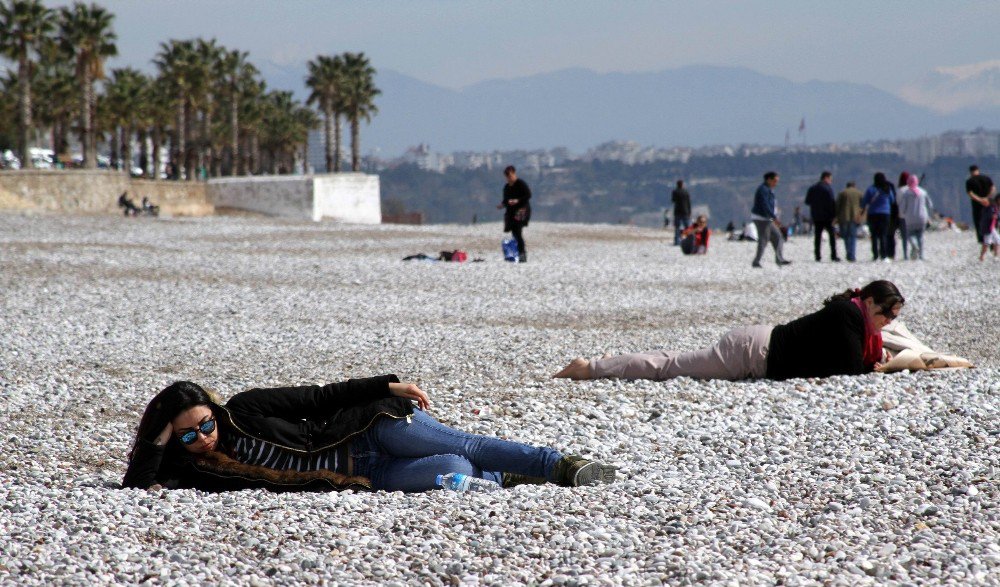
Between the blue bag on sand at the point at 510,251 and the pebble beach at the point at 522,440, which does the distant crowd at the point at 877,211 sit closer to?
the pebble beach at the point at 522,440

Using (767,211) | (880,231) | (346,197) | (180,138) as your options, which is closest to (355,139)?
(180,138)

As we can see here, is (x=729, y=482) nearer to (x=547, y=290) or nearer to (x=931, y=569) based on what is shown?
(x=931, y=569)

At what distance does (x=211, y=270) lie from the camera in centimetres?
2100

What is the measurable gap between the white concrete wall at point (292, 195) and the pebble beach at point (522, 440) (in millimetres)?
34899

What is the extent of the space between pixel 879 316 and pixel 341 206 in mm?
50448

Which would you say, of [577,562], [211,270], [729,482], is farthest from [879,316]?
[211,270]

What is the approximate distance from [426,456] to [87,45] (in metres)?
49.5

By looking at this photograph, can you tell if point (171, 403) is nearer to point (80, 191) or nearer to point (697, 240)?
point (697, 240)

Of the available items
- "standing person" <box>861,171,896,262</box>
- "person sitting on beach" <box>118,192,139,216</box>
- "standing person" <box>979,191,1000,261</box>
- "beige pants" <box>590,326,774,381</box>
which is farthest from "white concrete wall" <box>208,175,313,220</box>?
"beige pants" <box>590,326,774,381</box>

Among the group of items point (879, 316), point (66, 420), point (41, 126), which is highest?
point (41, 126)

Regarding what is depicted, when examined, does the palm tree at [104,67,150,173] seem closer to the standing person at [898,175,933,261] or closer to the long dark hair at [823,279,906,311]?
the standing person at [898,175,933,261]

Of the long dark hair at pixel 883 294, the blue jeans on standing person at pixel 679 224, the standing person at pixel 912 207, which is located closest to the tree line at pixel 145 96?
the blue jeans on standing person at pixel 679 224

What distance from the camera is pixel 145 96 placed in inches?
2450

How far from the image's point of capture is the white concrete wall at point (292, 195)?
5275cm
